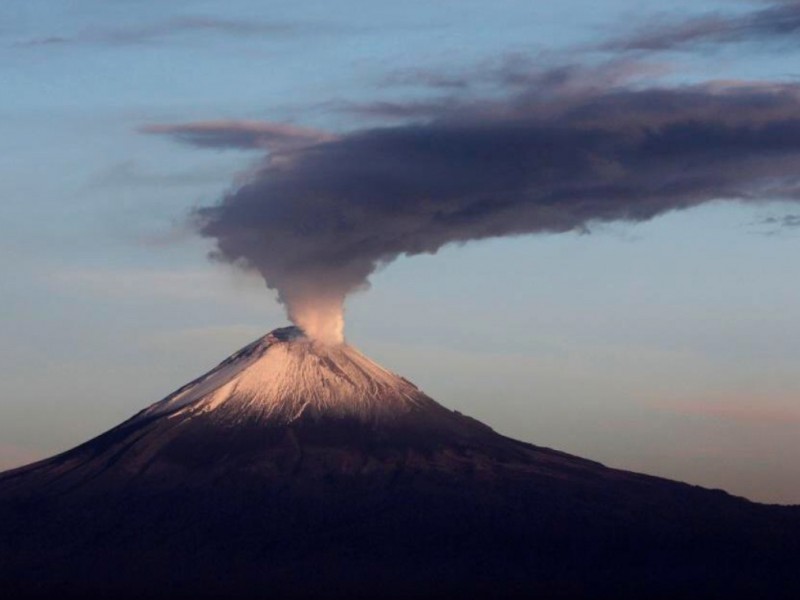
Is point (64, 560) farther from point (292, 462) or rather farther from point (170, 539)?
point (292, 462)

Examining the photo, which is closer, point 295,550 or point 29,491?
point 295,550

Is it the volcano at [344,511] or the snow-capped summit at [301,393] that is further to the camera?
the snow-capped summit at [301,393]

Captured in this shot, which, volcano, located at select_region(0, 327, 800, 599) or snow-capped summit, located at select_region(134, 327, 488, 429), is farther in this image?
snow-capped summit, located at select_region(134, 327, 488, 429)

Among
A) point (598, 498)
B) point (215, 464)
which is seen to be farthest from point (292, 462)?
point (598, 498)

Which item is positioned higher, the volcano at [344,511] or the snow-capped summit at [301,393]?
the snow-capped summit at [301,393]

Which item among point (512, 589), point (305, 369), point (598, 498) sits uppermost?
point (305, 369)

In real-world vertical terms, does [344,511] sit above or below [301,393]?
below

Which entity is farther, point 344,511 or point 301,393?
point 301,393

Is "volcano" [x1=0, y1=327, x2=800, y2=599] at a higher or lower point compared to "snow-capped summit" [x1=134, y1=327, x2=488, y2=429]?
lower
